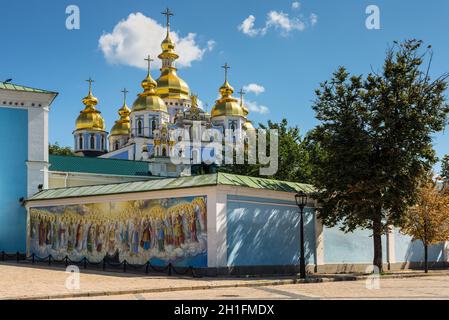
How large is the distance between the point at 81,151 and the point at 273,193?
60076 mm

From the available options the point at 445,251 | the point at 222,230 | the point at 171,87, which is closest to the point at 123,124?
the point at 171,87

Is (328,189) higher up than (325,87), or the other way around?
(325,87)

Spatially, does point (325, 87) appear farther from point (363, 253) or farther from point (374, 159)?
point (363, 253)

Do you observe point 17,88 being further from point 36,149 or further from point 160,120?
Answer: point 160,120

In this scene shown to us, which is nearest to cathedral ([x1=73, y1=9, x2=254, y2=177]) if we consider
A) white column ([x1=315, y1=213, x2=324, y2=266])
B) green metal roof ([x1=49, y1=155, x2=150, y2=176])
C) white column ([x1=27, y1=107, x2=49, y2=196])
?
green metal roof ([x1=49, y1=155, x2=150, y2=176])

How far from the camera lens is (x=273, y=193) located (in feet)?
84.3

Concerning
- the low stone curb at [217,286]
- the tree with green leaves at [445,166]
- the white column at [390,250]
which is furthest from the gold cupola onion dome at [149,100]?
the low stone curb at [217,286]

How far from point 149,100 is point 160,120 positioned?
2.70 meters

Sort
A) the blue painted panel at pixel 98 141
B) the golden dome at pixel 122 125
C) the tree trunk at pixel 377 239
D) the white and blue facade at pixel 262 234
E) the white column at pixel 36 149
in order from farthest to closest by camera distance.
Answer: the blue painted panel at pixel 98 141 < the golden dome at pixel 122 125 < the white column at pixel 36 149 < the tree trunk at pixel 377 239 < the white and blue facade at pixel 262 234

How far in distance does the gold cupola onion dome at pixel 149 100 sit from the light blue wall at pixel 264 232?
155 feet

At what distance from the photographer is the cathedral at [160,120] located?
225 ft

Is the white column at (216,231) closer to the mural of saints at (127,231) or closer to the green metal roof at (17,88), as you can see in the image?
the mural of saints at (127,231)
